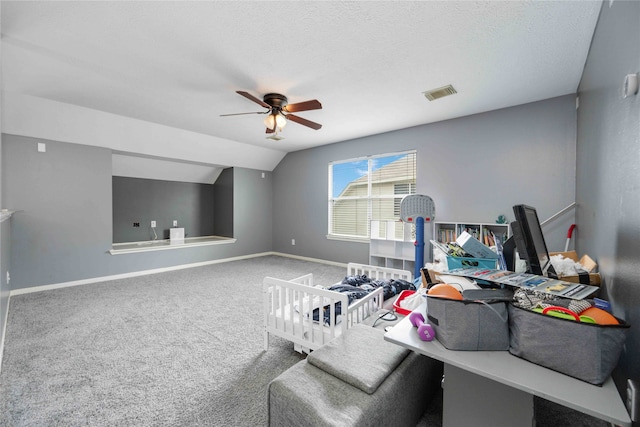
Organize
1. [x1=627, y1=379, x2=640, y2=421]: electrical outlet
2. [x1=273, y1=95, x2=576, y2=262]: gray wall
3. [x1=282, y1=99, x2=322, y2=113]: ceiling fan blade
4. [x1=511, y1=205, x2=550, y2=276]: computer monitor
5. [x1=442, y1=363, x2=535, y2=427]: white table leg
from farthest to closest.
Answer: [x1=273, y1=95, x2=576, y2=262]: gray wall < [x1=282, y1=99, x2=322, y2=113]: ceiling fan blade < [x1=511, y1=205, x2=550, y2=276]: computer monitor < [x1=442, y1=363, x2=535, y2=427]: white table leg < [x1=627, y1=379, x2=640, y2=421]: electrical outlet

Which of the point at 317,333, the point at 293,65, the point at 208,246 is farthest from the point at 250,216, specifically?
the point at 317,333

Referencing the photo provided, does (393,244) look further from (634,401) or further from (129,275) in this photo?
(129,275)

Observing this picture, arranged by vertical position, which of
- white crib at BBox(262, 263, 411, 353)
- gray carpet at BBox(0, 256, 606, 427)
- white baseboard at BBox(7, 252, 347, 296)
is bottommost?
gray carpet at BBox(0, 256, 606, 427)

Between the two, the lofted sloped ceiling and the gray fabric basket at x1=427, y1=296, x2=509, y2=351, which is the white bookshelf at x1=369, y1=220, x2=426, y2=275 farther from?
the gray fabric basket at x1=427, y1=296, x2=509, y2=351

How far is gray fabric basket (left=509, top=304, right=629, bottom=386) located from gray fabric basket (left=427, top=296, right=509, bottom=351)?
0.04 m

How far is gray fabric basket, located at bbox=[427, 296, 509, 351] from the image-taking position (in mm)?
904

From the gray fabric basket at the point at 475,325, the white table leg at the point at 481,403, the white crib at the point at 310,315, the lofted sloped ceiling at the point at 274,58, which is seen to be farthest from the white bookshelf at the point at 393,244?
the gray fabric basket at the point at 475,325

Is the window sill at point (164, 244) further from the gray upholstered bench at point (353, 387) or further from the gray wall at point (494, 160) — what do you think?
the gray upholstered bench at point (353, 387)

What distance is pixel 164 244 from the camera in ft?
17.0

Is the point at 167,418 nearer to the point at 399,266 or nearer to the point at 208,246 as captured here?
the point at 399,266

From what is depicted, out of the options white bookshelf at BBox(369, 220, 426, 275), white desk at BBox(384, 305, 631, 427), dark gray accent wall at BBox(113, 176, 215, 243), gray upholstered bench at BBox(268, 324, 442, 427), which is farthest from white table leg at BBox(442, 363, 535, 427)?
dark gray accent wall at BBox(113, 176, 215, 243)

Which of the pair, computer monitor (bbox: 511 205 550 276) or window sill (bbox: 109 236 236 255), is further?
window sill (bbox: 109 236 236 255)

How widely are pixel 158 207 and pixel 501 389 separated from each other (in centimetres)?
618

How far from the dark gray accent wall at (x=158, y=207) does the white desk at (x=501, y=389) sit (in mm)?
5734
